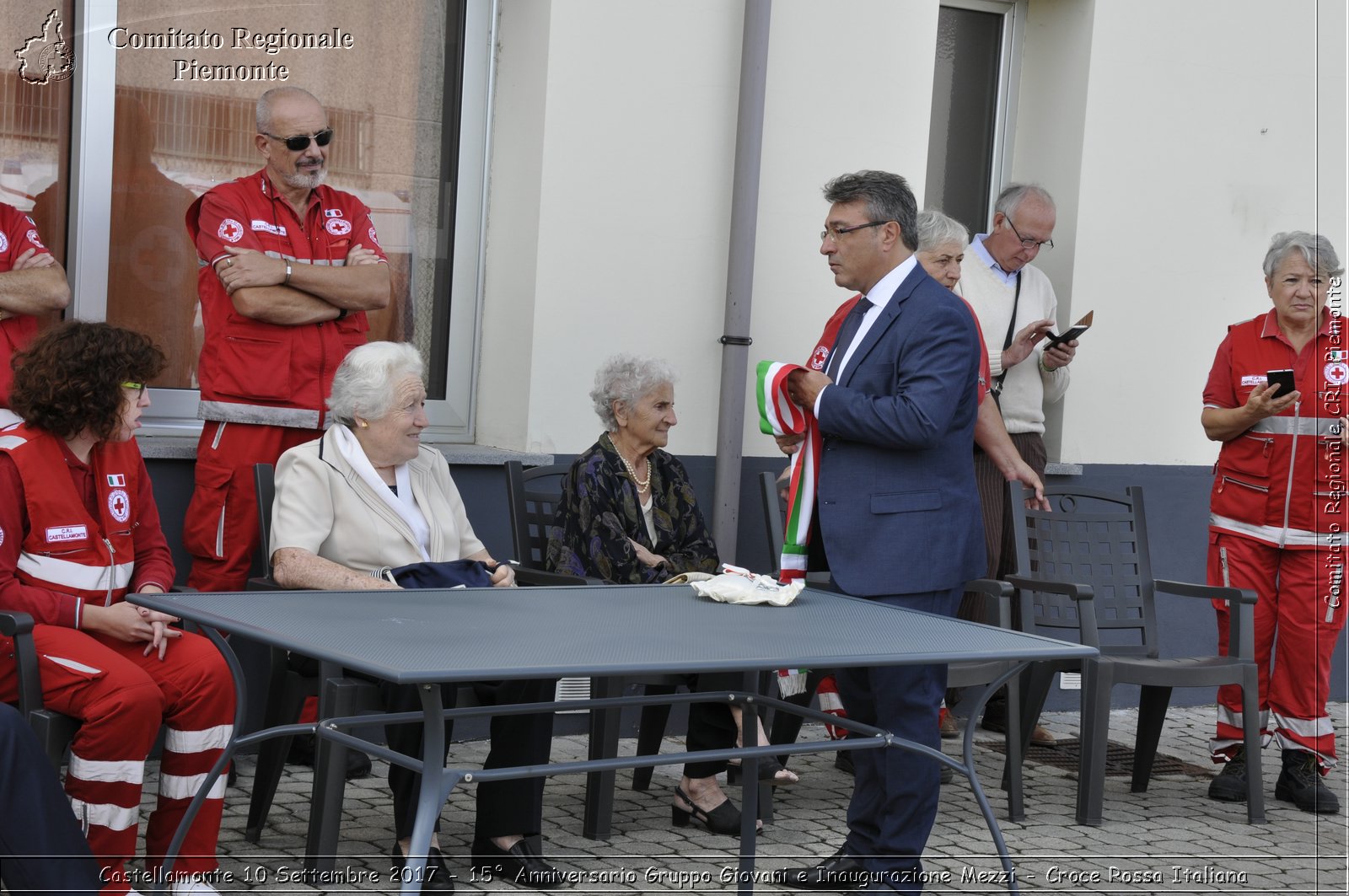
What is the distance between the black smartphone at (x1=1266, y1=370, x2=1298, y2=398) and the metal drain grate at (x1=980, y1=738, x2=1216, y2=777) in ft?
4.84

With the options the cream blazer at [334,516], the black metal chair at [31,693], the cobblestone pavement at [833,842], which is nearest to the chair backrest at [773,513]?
Answer: the cobblestone pavement at [833,842]

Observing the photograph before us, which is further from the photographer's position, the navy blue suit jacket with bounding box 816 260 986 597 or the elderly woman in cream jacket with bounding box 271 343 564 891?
the elderly woman in cream jacket with bounding box 271 343 564 891

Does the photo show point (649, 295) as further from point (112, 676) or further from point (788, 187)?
point (112, 676)

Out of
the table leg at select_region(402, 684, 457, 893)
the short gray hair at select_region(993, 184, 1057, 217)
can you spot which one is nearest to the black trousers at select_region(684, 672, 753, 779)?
the table leg at select_region(402, 684, 457, 893)

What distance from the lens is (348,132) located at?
5.77m

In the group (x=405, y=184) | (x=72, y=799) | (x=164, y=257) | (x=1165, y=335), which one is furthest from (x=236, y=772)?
(x=1165, y=335)

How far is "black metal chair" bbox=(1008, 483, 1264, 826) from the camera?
5.20m

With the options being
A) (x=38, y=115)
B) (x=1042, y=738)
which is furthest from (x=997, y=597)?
(x=38, y=115)

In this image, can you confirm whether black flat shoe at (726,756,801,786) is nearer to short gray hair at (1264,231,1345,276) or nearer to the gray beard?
the gray beard

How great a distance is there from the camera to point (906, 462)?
4.01 m

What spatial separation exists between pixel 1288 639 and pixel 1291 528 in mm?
422

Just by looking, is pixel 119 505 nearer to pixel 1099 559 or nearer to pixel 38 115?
pixel 38 115

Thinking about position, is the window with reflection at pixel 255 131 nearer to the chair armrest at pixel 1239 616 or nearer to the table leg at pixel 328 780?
the table leg at pixel 328 780

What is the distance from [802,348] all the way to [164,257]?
2.49m
